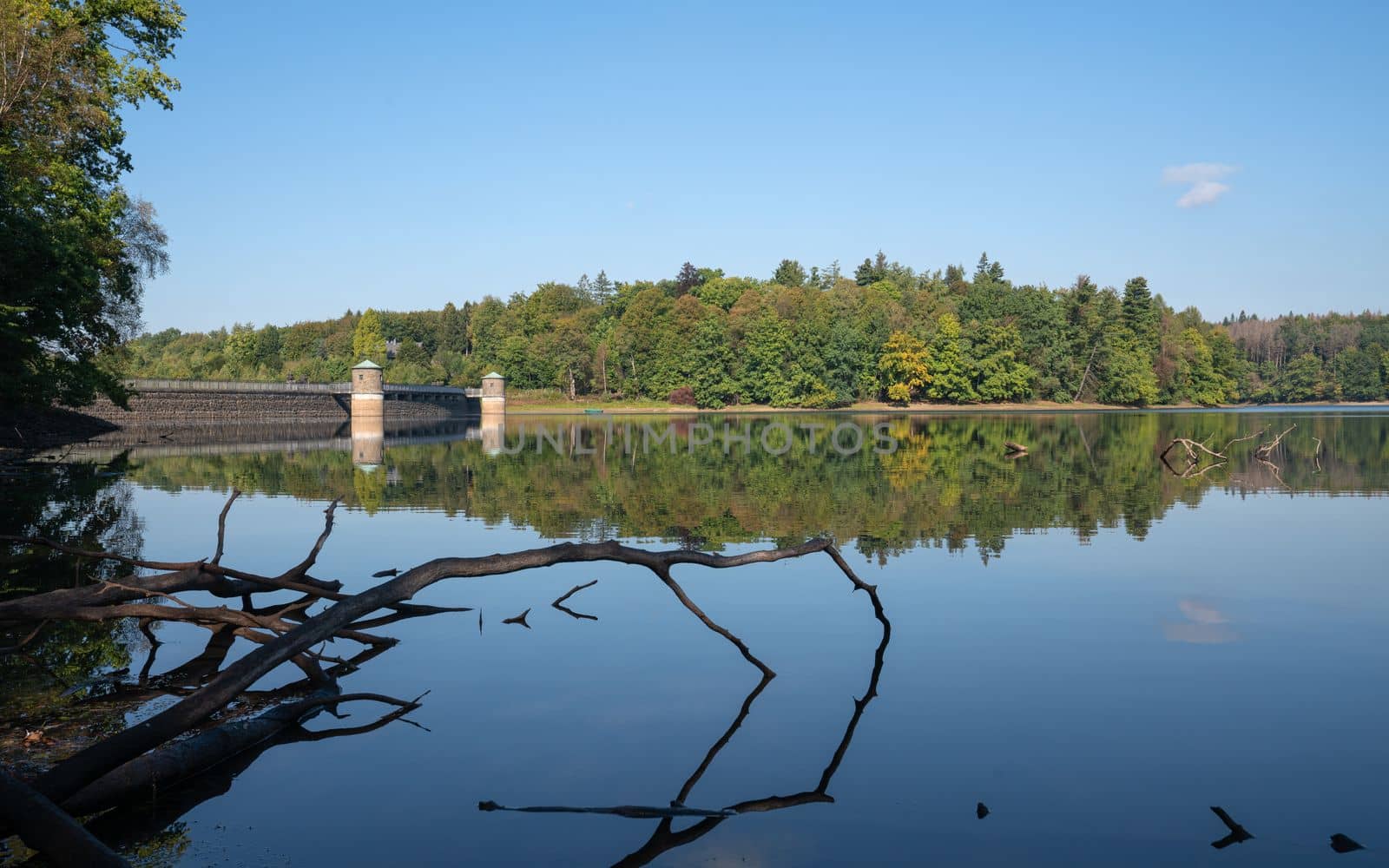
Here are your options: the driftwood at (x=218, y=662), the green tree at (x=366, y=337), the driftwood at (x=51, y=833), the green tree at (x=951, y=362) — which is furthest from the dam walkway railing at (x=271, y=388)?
the driftwood at (x=51, y=833)

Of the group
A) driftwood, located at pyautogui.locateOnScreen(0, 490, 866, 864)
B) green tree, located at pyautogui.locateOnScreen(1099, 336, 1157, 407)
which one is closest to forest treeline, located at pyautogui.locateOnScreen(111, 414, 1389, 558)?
driftwood, located at pyautogui.locateOnScreen(0, 490, 866, 864)

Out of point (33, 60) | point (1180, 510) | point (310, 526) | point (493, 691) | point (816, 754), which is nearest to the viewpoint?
point (816, 754)

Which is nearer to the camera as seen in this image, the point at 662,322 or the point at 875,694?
the point at 875,694

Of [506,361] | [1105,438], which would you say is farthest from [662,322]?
[1105,438]

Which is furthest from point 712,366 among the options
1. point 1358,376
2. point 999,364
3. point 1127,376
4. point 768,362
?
point 1358,376

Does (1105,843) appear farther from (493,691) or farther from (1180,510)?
(1180,510)

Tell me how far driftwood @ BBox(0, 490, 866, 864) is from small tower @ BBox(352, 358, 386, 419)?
90832mm

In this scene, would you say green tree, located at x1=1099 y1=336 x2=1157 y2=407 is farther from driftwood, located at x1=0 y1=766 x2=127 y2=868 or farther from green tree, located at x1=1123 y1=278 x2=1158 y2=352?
driftwood, located at x1=0 y1=766 x2=127 y2=868

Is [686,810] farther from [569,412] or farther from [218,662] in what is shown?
[569,412]

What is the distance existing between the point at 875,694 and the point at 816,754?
1.54m

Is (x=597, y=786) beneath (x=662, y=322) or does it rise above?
beneath

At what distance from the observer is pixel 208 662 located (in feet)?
A: 28.8

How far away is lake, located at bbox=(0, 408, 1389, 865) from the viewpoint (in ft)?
19.0

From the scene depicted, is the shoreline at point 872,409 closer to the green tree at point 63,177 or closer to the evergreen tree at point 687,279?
the evergreen tree at point 687,279
